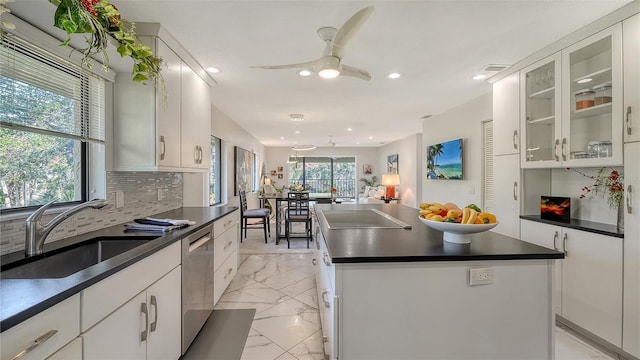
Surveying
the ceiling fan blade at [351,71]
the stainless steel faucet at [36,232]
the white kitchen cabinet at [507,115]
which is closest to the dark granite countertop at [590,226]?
the white kitchen cabinet at [507,115]

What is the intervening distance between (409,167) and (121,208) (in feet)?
22.8

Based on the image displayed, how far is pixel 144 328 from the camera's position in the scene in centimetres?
134

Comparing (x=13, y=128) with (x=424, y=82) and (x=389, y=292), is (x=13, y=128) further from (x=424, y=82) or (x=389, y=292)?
(x=424, y=82)

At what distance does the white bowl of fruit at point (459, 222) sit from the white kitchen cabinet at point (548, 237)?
1294mm

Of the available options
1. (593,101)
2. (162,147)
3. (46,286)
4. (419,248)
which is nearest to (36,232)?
(46,286)

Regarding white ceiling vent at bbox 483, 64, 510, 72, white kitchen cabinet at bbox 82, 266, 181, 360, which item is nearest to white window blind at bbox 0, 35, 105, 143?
Result: white kitchen cabinet at bbox 82, 266, 181, 360

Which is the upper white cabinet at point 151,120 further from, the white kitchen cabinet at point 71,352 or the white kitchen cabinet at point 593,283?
the white kitchen cabinet at point 593,283

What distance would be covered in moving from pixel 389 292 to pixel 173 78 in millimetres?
2203

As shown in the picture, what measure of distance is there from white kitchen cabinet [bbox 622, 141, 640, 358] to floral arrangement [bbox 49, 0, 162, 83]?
10.3ft

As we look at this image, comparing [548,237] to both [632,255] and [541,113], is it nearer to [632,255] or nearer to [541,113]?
[632,255]

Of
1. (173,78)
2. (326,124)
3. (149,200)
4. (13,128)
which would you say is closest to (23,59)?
(13,128)

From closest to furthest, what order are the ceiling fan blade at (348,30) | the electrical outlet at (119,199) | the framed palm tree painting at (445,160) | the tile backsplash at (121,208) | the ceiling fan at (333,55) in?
the tile backsplash at (121,208)
the ceiling fan blade at (348,30)
the ceiling fan at (333,55)
the electrical outlet at (119,199)
the framed palm tree painting at (445,160)

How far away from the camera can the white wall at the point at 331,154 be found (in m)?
10.2

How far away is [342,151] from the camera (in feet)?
34.1
